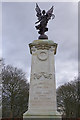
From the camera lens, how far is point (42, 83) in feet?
32.7

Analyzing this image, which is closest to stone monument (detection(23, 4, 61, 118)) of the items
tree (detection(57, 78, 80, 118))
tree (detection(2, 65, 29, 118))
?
tree (detection(2, 65, 29, 118))

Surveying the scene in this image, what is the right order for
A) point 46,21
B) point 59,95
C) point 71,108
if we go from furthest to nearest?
point 59,95 < point 71,108 < point 46,21

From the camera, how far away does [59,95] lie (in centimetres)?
3756

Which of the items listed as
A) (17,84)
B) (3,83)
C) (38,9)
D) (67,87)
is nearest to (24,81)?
(17,84)

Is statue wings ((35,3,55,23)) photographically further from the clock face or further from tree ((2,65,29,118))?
tree ((2,65,29,118))

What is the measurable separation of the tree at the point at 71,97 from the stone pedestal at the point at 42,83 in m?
22.5

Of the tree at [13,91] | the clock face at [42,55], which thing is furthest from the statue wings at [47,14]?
the tree at [13,91]

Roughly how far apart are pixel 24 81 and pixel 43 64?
20639 millimetres

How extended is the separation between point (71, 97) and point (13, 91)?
11754 mm

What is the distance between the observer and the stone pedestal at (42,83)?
9.40m

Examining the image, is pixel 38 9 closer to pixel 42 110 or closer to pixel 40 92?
pixel 40 92

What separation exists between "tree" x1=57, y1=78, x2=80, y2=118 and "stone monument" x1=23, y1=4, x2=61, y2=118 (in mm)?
22511

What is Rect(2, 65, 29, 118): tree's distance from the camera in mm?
28125

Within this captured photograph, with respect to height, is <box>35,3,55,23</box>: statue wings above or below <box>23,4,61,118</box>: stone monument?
above
